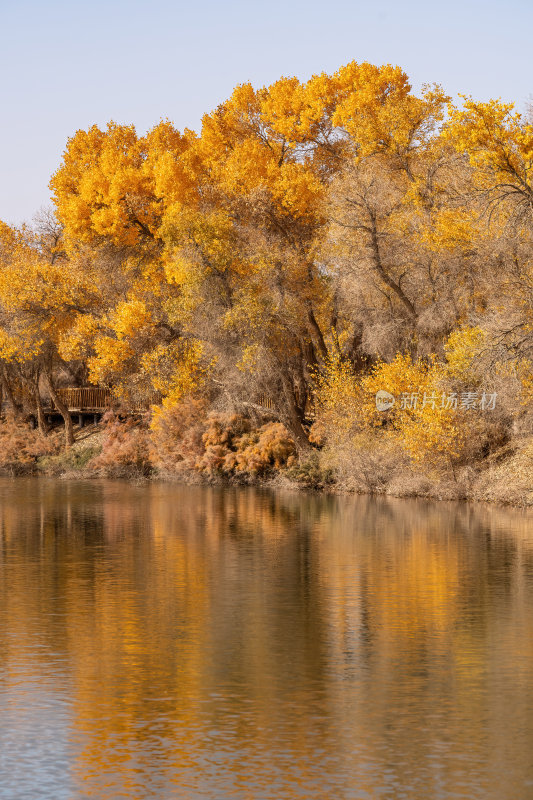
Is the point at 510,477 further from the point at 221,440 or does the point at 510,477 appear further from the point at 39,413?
the point at 39,413

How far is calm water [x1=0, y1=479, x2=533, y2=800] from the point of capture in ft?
31.3

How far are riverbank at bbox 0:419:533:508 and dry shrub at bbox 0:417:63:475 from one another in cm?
5

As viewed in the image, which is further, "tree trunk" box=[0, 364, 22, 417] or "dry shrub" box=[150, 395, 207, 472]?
"tree trunk" box=[0, 364, 22, 417]

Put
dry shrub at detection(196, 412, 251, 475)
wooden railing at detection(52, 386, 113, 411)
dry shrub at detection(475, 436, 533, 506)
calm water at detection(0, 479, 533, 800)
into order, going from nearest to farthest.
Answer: calm water at detection(0, 479, 533, 800)
dry shrub at detection(475, 436, 533, 506)
dry shrub at detection(196, 412, 251, 475)
wooden railing at detection(52, 386, 113, 411)

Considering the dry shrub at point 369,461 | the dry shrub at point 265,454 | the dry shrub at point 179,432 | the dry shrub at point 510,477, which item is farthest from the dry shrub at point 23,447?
the dry shrub at point 510,477

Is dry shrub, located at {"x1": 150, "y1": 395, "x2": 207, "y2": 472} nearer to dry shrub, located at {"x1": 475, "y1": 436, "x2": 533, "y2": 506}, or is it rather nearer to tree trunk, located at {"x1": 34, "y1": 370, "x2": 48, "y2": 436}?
tree trunk, located at {"x1": 34, "y1": 370, "x2": 48, "y2": 436}

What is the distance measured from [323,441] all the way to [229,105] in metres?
15.3

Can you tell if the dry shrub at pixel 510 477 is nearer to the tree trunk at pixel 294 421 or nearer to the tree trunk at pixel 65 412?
the tree trunk at pixel 294 421

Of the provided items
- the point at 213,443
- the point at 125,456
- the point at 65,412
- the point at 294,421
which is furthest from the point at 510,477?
the point at 65,412

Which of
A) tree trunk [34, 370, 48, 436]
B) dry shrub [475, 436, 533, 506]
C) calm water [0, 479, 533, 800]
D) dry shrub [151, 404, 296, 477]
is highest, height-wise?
tree trunk [34, 370, 48, 436]

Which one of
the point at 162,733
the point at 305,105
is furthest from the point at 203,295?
the point at 162,733

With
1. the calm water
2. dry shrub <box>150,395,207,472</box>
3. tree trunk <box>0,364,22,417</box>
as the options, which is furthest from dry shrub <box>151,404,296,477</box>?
the calm water

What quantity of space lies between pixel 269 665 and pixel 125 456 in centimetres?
3560

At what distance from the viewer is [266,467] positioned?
140 feet
